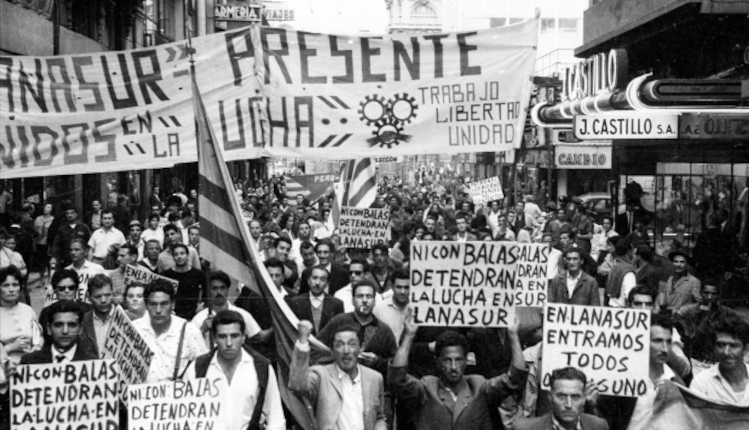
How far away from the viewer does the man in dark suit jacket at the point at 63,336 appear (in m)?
6.62

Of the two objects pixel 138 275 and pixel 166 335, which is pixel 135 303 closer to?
pixel 166 335

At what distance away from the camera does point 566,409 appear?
5746 millimetres

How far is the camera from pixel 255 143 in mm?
8930

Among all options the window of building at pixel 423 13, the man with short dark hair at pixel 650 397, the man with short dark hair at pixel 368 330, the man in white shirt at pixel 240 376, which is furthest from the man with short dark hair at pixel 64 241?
the window of building at pixel 423 13

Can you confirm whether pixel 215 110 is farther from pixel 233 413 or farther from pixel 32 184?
pixel 32 184

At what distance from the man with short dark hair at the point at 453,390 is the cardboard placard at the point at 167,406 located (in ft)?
3.80

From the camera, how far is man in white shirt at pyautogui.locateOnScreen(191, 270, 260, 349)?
7.77 metres

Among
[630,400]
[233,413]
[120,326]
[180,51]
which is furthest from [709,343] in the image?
[180,51]

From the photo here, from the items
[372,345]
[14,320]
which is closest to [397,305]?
[372,345]

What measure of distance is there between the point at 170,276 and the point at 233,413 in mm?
4262

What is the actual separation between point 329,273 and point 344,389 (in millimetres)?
4859

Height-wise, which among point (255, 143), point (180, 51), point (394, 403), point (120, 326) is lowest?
point (394, 403)

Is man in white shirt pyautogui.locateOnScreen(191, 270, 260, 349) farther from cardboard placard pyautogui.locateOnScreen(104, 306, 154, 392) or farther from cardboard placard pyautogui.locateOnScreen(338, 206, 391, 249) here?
cardboard placard pyautogui.locateOnScreen(338, 206, 391, 249)

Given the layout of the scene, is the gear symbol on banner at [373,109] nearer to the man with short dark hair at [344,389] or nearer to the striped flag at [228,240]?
the striped flag at [228,240]
